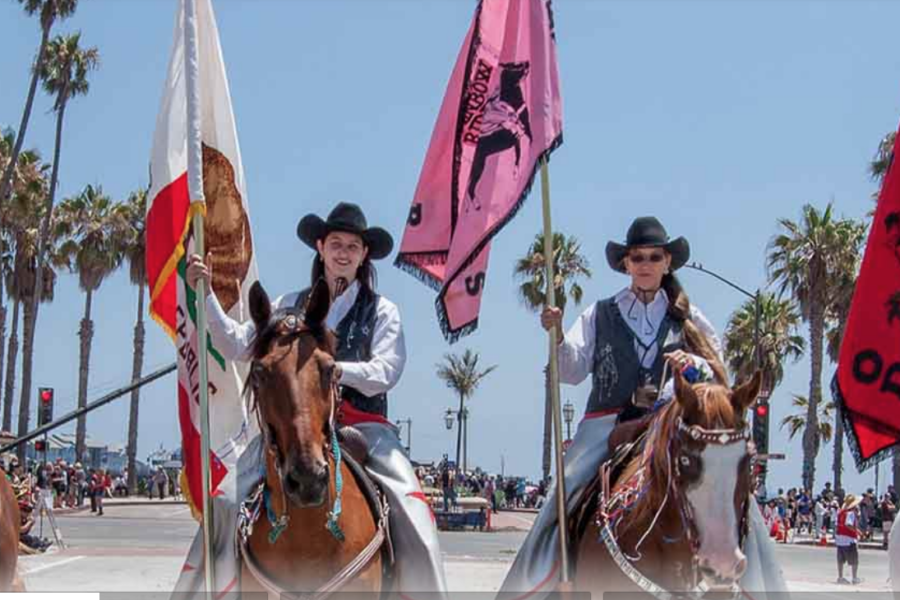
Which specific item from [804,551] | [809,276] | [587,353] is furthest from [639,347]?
[809,276]

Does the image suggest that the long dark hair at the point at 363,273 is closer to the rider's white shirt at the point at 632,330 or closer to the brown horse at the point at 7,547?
the rider's white shirt at the point at 632,330

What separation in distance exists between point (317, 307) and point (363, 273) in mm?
1491

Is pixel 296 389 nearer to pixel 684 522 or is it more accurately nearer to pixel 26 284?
Answer: pixel 684 522

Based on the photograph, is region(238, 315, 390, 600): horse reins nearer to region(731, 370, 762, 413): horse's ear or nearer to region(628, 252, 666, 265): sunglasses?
region(731, 370, 762, 413): horse's ear

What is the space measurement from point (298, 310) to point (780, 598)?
2.97 m

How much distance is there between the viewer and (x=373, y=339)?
736cm

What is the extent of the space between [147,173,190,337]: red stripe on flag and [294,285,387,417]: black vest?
46.3 inches

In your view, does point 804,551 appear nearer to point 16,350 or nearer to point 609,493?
point 609,493

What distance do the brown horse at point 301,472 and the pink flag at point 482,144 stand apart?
5.73 ft

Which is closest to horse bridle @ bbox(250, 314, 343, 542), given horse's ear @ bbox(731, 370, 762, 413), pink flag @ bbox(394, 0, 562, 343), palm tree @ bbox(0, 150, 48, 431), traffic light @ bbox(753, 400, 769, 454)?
pink flag @ bbox(394, 0, 562, 343)

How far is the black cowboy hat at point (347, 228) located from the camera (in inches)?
303

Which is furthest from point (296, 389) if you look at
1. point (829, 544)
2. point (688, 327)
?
point (829, 544)

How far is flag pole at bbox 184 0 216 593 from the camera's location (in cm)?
675

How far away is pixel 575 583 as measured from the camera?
7.00 m
